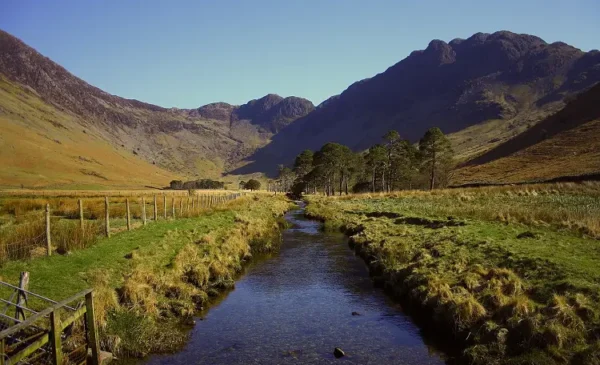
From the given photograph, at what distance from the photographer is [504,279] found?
16.7 metres

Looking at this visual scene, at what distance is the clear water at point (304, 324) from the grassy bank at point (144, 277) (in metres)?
0.98

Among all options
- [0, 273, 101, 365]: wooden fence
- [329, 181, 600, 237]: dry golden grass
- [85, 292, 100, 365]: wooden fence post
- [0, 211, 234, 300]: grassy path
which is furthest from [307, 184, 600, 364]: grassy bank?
[0, 211, 234, 300]: grassy path

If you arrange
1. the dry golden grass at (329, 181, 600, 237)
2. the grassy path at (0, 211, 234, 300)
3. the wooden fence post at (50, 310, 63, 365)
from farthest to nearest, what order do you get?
the dry golden grass at (329, 181, 600, 237) → the grassy path at (0, 211, 234, 300) → the wooden fence post at (50, 310, 63, 365)

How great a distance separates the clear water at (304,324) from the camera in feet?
48.3

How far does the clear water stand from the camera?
48.3 feet

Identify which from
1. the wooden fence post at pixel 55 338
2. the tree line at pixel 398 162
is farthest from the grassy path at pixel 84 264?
the tree line at pixel 398 162

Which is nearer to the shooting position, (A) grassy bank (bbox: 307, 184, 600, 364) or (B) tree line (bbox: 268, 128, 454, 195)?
(A) grassy bank (bbox: 307, 184, 600, 364)

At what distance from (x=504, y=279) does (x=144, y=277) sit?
49.5 feet

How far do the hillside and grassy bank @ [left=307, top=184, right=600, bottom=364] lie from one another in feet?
202

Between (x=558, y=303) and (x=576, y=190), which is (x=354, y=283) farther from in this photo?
(x=576, y=190)

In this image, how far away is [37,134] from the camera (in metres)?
192

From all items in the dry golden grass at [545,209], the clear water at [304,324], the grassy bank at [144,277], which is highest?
the dry golden grass at [545,209]

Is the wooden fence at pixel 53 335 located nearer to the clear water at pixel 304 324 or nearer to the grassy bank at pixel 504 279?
the clear water at pixel 304 324

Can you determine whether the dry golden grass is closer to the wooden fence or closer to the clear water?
the clear water
